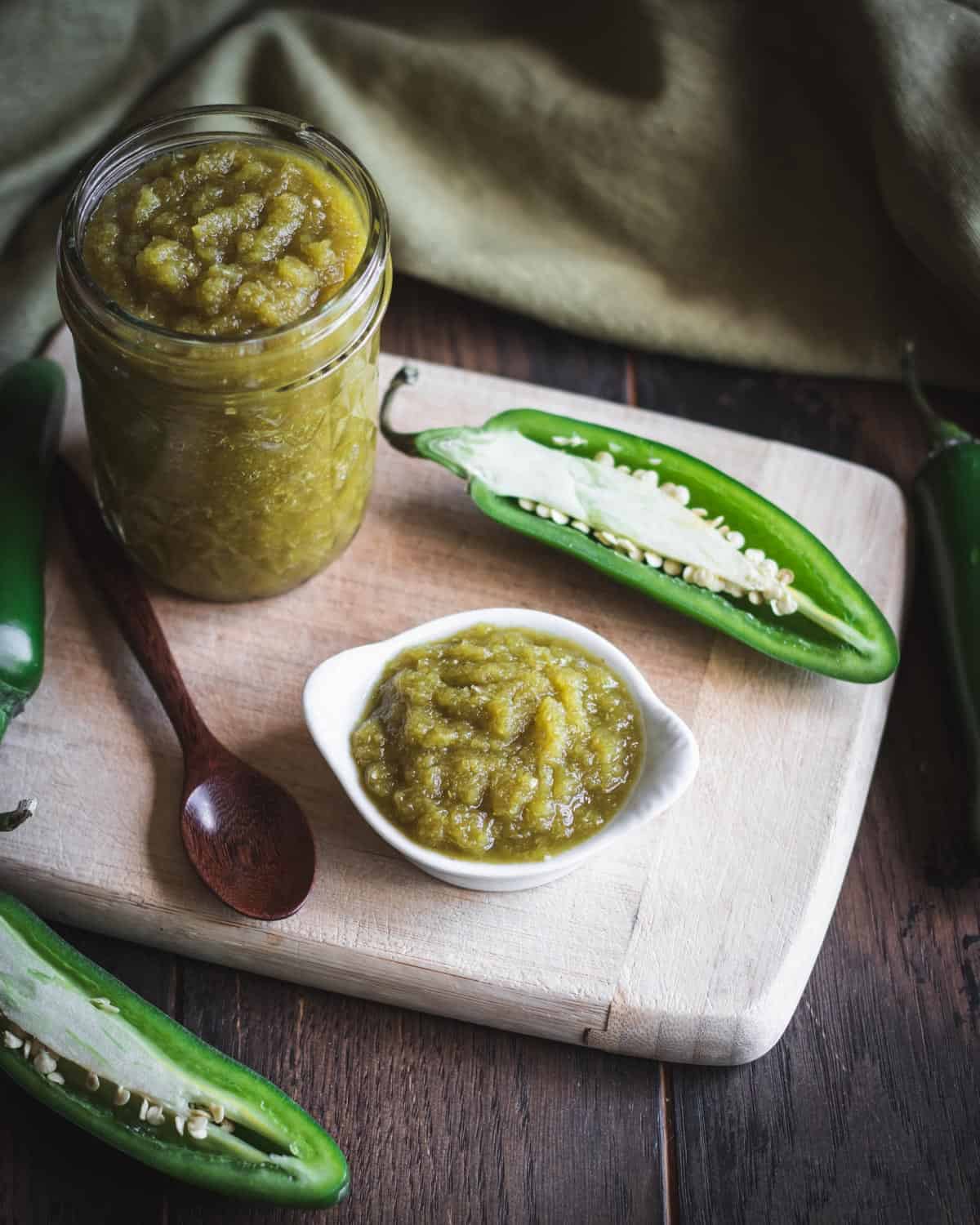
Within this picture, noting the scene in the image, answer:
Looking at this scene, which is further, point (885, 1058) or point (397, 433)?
point (397, 433)

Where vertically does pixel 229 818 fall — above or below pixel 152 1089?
above

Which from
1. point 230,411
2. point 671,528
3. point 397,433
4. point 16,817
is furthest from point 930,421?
point 16,817

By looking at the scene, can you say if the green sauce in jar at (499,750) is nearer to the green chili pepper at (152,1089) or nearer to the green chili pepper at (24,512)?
the green chili pepper at (152,1089)

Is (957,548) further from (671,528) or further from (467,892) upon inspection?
(467,892)

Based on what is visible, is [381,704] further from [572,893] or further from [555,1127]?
[555,1127]

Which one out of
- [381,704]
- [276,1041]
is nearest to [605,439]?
[381,704]

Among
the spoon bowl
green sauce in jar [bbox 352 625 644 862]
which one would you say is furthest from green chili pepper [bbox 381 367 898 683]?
the spoon bowl

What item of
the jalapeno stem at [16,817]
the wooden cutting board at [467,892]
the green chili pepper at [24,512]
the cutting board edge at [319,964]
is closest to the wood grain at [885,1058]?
the wooden cutting board at [467,892]
